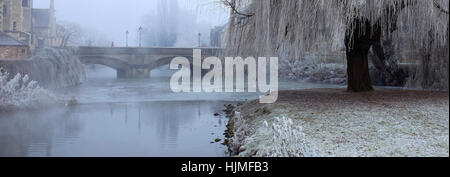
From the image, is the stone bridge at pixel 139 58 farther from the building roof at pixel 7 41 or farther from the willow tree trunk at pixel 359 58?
the willow tree trunk at pixel 359 58

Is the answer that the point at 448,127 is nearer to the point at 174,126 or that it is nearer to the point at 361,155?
the point at 361,155

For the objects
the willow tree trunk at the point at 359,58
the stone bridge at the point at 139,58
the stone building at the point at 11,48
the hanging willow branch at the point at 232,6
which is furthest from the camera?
the stone bridge at the point at 139,58

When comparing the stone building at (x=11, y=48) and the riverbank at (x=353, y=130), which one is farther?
the stone building at (x=11, y=48)

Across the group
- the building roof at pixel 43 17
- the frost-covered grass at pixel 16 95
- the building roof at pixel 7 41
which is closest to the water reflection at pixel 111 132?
the frost-covered grass at pixel 16 95

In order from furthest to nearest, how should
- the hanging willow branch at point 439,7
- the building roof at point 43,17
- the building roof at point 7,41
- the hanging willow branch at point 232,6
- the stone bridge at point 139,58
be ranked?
1. the stone bridge at point 139,58
2. the building roof at point 43,17
3. the building roof at point 7,41
4. the hanging willow branch at point 232,6
5. the hanging willow branch at point 439,7

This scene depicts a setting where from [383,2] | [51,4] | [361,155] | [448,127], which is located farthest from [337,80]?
[51,4]

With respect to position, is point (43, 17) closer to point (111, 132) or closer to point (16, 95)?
point (16, 95)

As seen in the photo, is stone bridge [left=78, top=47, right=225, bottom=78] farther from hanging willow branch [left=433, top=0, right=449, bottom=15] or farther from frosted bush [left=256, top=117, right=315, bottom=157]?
frosted bush [left=256, top=117, right=315, bottom=157]

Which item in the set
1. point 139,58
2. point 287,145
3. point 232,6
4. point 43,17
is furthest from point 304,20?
point 43,17

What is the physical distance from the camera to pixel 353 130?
3.52 metres

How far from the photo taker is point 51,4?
84.9 feet

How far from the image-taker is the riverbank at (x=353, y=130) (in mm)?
2922

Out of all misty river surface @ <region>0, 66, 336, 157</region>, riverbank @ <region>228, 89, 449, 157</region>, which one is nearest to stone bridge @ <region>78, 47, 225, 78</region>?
misty river surface @ <region>0, 66, 336, 157</region>
